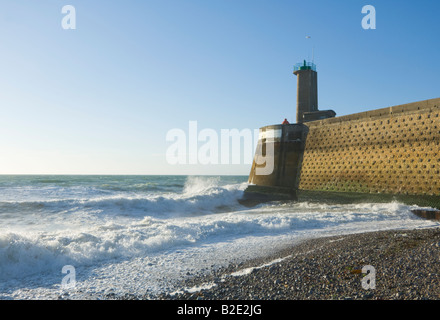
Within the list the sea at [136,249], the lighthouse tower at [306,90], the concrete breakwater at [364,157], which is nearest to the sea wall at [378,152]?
the concrete breakwater at [364,157]

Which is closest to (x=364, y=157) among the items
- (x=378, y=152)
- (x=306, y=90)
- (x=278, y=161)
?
(x=378, y=152)

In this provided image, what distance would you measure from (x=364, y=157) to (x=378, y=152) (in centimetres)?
74

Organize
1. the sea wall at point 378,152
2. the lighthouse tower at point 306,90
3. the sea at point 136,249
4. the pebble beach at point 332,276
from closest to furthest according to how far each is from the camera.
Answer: the pebble beach at point 332,276
the sea at point 136,249
the sea wall at point 378,152
the lighthouse tower at point 306,90

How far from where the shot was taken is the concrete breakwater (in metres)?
13.0

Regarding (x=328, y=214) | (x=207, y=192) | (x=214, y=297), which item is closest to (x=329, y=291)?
(x=214, y=297)

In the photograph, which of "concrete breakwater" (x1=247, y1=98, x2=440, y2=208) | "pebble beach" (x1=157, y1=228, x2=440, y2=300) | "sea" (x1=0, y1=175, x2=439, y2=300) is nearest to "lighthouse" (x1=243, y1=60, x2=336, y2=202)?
"concrete breakwater" (x1=247, y1=98, x2=440, y2=208)

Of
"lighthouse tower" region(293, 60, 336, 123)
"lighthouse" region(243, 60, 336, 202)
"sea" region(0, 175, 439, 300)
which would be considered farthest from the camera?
"lighthouse tower" region(293, 60, 336, 123)

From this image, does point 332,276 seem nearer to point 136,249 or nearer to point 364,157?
point 136,249

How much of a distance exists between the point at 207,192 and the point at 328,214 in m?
10.4

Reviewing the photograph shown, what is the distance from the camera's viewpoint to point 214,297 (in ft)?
13.4

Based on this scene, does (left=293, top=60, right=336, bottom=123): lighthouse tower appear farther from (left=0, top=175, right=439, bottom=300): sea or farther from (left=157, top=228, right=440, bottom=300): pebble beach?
(left=157, top=228, right=440, bottom=300): pebble beach

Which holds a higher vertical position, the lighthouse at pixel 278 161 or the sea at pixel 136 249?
the lighthouse at pixel 278 161

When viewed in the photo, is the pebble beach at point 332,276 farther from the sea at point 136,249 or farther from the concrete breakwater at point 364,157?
the concrete breakwater at point 364,157

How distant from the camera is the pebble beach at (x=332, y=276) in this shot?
3.90 m
